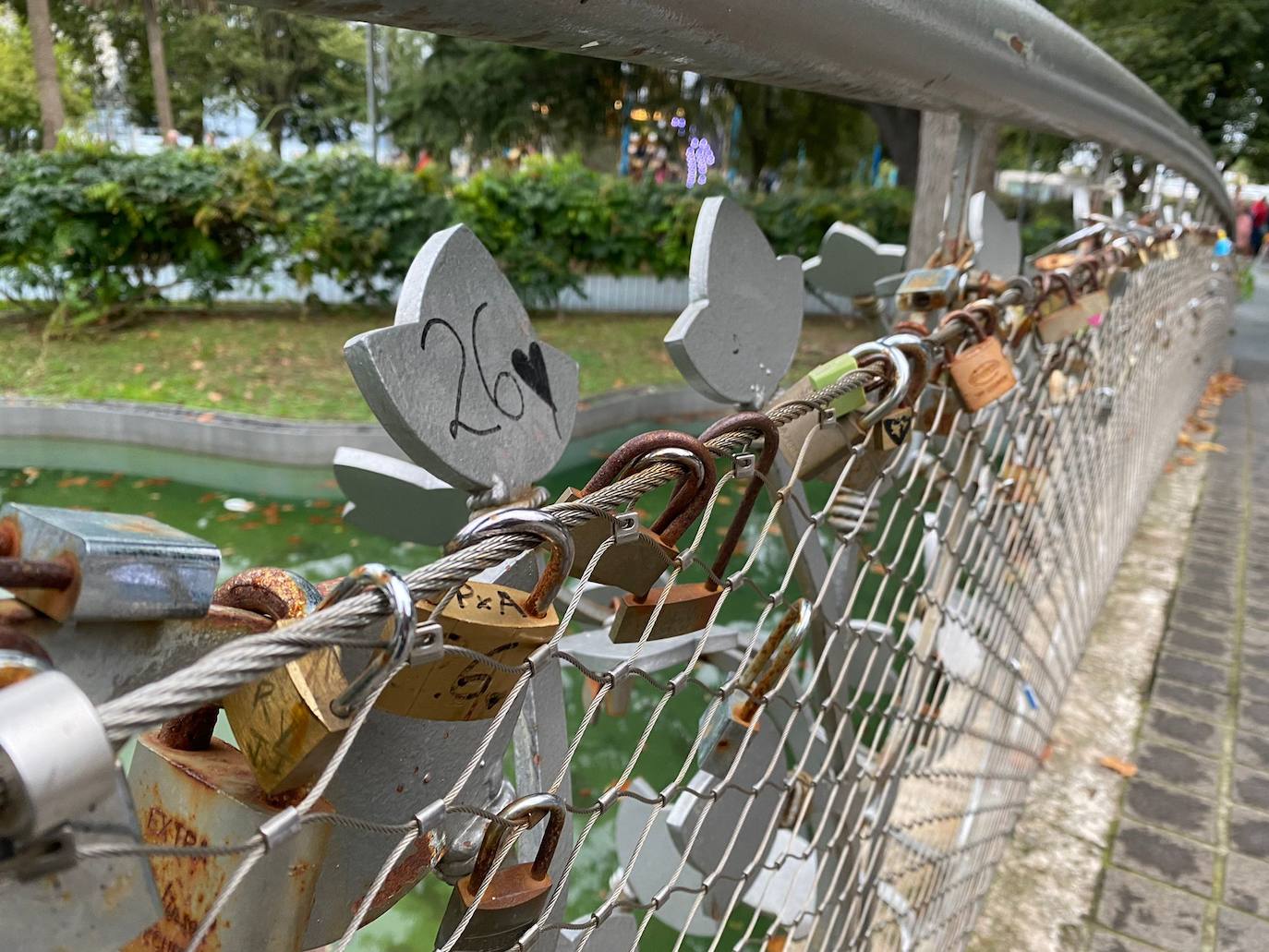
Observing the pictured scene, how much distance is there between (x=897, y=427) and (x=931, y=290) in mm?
498

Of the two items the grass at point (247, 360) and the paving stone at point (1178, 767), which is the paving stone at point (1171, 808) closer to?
the paving stone at point (1178, 767)

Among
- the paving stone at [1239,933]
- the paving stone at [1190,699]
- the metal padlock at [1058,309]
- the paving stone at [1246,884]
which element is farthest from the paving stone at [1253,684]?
the metal padlock at [1058,309]

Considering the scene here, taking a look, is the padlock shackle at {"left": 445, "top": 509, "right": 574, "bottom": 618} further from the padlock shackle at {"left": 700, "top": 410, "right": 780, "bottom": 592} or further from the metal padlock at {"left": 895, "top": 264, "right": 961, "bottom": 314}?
the metal padlock at {"left": 895, "top": 264, "right": 961, "bottom": 314}

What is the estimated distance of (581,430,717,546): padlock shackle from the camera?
646 mm

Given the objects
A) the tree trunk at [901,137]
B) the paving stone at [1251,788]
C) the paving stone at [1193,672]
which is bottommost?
the paving stone at [1251,788]

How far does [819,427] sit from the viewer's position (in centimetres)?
88

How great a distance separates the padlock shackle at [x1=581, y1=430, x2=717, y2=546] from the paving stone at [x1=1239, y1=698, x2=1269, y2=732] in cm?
252

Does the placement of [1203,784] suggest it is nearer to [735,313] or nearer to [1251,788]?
[1251,788]

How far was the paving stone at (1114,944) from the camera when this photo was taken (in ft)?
5.89

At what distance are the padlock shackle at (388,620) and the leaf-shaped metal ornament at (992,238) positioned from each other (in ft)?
4.64

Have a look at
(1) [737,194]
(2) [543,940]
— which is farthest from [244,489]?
(1) [737,194]

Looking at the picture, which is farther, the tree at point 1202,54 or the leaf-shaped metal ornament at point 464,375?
the tree at point 1202,54

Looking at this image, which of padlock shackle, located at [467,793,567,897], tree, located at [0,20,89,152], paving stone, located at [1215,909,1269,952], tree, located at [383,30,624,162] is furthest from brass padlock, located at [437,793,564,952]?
tree, located at [0,20,89,152]

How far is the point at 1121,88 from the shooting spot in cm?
182
